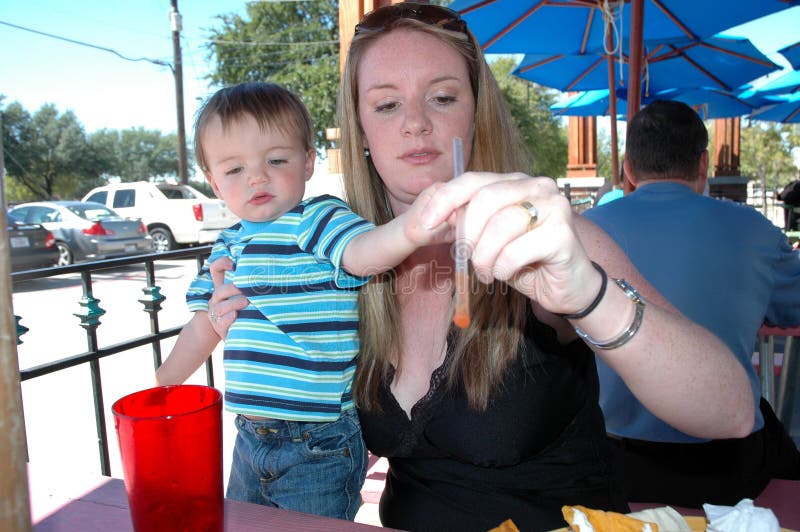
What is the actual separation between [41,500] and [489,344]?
928 millimetres

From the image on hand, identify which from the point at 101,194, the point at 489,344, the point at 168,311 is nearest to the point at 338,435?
the point at 489,344

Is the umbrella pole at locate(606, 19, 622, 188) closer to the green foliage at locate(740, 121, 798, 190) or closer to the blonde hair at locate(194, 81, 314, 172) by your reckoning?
the blonde hair at locate(194, 81, 314, 172)

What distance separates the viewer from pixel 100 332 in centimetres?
756

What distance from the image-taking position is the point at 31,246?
11391 millimetres

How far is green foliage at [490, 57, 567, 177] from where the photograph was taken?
29.1 m

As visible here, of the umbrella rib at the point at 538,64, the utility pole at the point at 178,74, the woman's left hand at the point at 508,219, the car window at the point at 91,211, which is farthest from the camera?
the utility pole at the point at 178,74

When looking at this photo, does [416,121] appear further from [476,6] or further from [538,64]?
[538,64]

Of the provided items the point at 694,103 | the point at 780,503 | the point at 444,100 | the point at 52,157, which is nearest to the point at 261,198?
the point at 444,100

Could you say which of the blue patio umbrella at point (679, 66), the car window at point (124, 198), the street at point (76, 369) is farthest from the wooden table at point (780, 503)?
the car window at point (124, 198)

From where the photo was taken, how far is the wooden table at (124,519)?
3.07ft

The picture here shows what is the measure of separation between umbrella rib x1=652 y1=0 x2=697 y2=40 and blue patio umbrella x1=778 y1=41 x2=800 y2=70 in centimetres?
326

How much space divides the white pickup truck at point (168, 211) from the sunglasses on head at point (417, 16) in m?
14.1

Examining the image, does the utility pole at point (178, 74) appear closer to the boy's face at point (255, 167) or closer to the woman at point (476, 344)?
the boy's face at point (255, 167)

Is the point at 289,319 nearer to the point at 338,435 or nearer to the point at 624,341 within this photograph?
the point at 338,435
